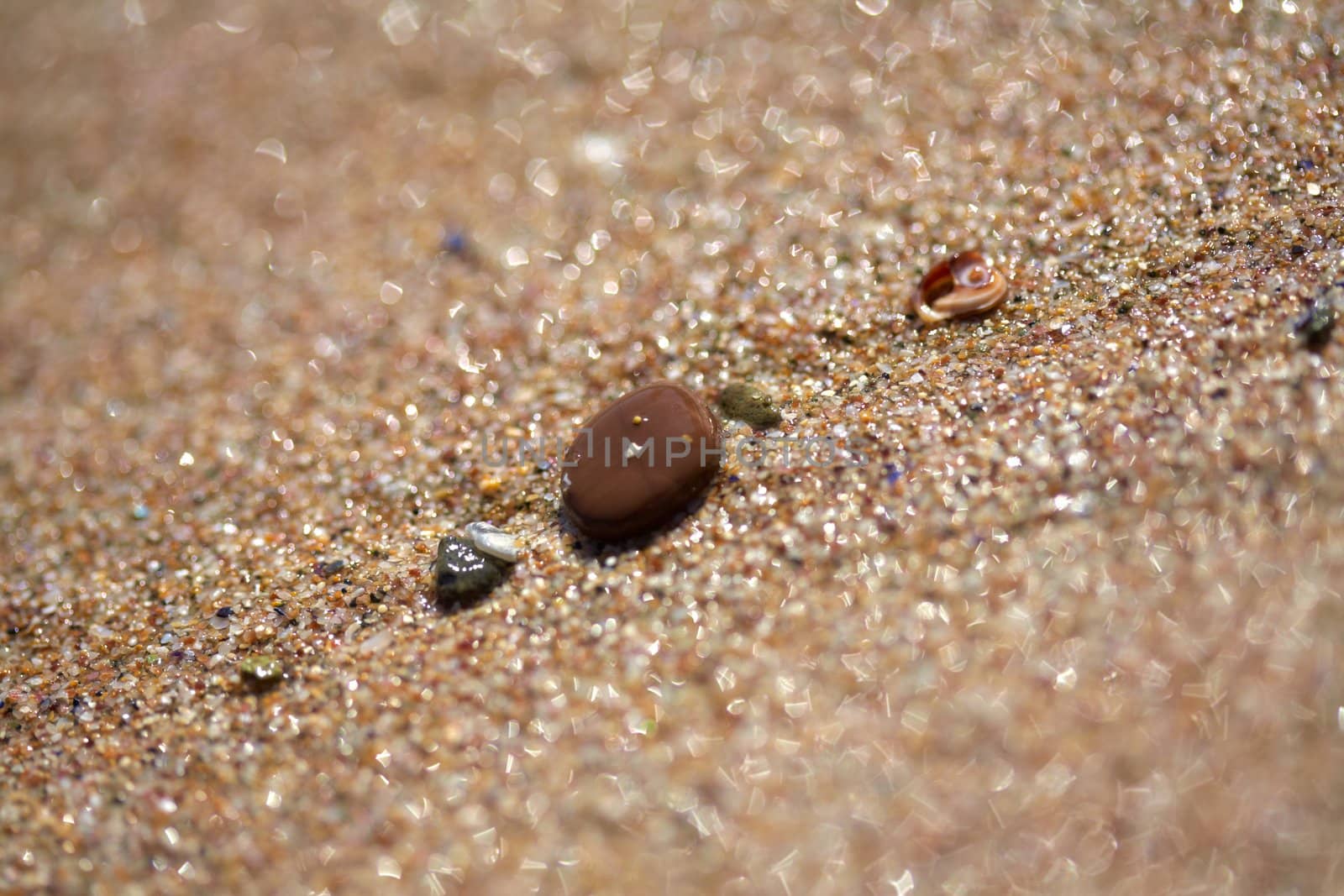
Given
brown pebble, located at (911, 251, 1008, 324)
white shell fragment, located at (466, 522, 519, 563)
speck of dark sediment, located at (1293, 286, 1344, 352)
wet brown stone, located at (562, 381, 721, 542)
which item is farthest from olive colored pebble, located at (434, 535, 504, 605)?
speck of dark sediment, located at (1293, 286, 1344, 352)

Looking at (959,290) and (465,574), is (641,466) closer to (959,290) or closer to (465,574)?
(465,574)

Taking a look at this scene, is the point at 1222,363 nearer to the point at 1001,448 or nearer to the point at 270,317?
the point at 1001,448

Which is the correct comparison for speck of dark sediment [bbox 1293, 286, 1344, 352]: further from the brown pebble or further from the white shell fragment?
the white shell fragment

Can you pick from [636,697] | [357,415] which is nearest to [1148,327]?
[636,697]

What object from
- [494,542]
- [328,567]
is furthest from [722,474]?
[328,567]

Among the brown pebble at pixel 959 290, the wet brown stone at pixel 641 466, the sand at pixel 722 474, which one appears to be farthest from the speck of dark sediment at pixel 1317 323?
the wet brown stone at pixel 641 466

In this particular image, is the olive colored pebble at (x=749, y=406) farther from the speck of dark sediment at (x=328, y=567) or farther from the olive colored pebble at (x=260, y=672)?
the olive colored pebble at (x=260, y=672)
